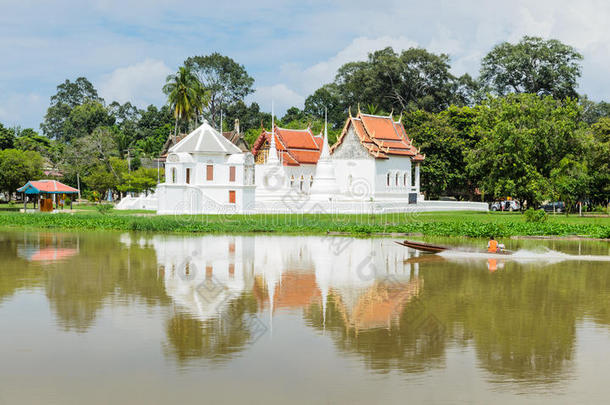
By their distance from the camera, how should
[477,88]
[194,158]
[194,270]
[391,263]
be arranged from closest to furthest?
[194,270] < [391,263] < [194,158] < [477,88]

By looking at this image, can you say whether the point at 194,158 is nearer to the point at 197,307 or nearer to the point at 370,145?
the point at 370,145

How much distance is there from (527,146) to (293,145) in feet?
71.0

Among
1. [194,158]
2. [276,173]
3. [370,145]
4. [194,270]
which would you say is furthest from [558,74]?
[194,270]

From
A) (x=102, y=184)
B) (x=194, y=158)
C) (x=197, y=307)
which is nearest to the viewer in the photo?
(x=197, y=307)

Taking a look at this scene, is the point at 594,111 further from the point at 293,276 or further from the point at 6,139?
the point at 293,276

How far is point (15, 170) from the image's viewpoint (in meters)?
54.3

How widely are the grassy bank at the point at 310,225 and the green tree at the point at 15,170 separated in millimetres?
12286

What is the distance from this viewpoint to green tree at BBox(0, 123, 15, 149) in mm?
71250

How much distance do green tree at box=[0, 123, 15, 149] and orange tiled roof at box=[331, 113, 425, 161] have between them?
127 ft

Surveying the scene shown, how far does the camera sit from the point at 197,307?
1391 cm

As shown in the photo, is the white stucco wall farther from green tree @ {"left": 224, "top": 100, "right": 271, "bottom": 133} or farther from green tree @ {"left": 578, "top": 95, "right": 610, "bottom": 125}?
green tree @ {"left": 578, "top": 95, "right": 610, "bottom": 125}

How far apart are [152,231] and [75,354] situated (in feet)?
82.9

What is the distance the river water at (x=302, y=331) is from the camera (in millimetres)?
8992

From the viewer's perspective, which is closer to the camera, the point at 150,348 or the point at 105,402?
the point at 105,402
